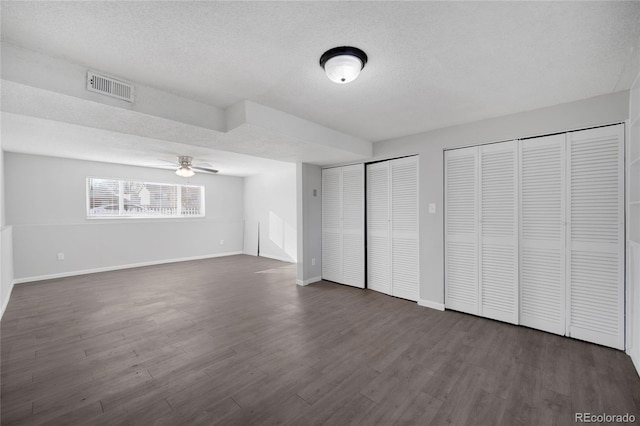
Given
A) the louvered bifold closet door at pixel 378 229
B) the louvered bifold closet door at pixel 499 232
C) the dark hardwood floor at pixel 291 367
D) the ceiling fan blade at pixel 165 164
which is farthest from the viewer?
the ceiling fan blade at pixel 165 164

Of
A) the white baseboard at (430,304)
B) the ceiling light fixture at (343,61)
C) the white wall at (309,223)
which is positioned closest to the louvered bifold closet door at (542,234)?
the white baseboard at (430,304)

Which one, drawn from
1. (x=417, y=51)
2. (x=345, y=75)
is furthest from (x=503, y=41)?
(x=345, y=75)

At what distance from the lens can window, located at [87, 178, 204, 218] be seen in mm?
5980

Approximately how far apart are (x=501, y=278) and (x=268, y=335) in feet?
9.02

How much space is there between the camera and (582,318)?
2.75 meters

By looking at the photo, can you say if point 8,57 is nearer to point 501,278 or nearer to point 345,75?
point 345,75

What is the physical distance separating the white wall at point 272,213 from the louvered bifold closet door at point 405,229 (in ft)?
10.5

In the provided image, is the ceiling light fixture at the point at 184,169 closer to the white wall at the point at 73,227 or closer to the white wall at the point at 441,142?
the white wall at the point at 73,227

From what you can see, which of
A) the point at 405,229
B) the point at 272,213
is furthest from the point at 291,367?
the point at 272,213

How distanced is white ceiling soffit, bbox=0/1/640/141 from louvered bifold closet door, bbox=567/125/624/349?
544 mm

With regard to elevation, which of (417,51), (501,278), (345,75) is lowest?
(501,278)

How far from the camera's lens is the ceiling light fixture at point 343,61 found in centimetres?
187

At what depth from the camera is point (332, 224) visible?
5.07 meters

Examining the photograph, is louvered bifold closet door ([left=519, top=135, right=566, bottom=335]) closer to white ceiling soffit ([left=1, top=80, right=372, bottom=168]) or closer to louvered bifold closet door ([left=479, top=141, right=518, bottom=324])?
louvered bifold closet door ([left=479, top=141, right=518, bottom=324])
